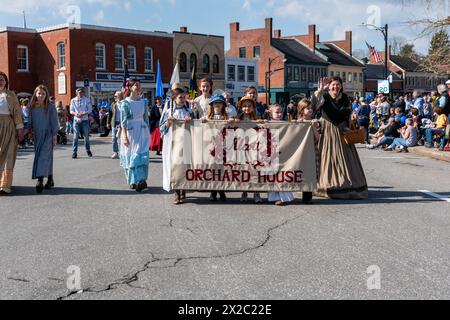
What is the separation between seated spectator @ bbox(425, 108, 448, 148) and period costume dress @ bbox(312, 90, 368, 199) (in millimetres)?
9968

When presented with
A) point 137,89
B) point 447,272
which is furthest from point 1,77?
point 447,272

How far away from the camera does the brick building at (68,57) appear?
1729 inches

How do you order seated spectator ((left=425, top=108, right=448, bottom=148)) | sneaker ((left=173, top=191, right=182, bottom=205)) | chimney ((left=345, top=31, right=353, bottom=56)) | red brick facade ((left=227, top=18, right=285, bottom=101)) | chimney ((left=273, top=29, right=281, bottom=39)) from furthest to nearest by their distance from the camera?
chimney ((left=345, top=31, right=353, bottom=56))
chimney ((left=273, top=29, right=281, bottom=39))
red brick facade ((left=227, top=18, right=285, bottom=101))
seated spectator ((left=425, top=108, right=448, bottom=148))
sneaker ((left=173, top=191, right=182, bottom=205))

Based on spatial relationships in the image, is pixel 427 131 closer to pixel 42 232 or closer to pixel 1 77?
pixel 1 77

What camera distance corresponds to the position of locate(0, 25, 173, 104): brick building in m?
43.9

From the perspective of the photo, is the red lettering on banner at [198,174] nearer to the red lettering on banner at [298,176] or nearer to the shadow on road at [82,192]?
the shadow on road at [82,192]

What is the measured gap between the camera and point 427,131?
20219 millimetres

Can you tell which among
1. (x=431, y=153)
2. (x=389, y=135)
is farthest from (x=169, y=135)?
(x=389, y=135)

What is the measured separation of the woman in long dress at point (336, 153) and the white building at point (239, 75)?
169 feet

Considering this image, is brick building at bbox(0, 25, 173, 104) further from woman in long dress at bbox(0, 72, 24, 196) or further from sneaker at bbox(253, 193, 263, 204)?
sneaker at bbox(253, 193, 263, 204)

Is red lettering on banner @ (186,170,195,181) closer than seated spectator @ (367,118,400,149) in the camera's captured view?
Yes

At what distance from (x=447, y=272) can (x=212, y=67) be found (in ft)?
176

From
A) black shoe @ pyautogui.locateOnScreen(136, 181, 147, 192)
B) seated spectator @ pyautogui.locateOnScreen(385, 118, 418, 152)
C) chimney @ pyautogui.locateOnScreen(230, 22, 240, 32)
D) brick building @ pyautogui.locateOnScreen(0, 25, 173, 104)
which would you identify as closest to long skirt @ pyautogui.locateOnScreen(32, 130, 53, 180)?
black shoe @ pyautogui.locateOnScreen(136, 181, 147, 192)

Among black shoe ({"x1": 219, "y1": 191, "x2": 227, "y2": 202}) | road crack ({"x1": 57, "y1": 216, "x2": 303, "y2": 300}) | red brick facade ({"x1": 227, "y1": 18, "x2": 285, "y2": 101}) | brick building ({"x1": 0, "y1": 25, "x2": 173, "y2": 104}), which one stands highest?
red brick facade ({"x1": 227, "y1": 18, "x2": 285, "y2": 101})
